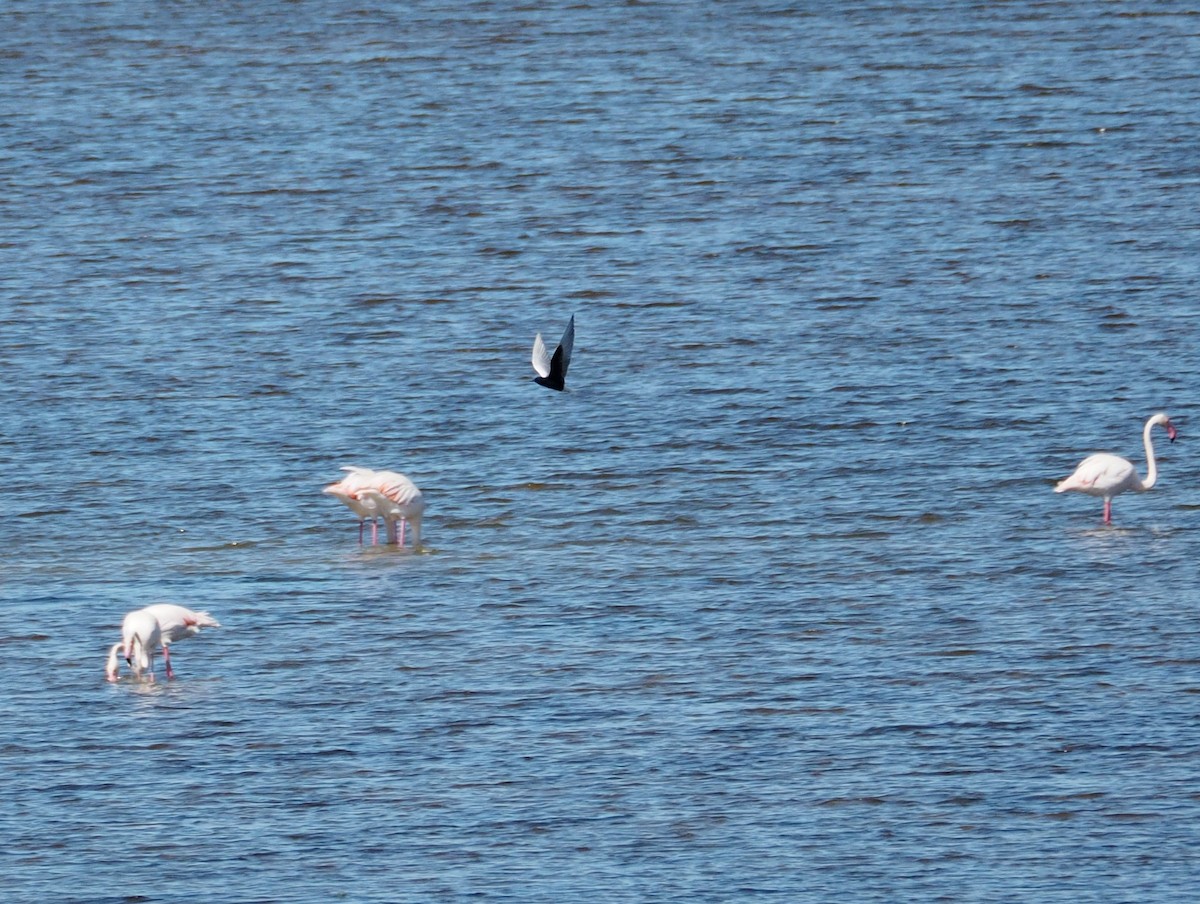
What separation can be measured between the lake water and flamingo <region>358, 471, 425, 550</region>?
285 mm

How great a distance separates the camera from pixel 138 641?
13.5m

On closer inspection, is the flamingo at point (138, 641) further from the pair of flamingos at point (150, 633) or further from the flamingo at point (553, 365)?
the flamingo at point (553, 365)

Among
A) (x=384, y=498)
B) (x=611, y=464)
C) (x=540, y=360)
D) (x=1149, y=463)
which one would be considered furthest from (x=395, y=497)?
(x=1149, y=463)

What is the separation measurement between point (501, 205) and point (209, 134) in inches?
211

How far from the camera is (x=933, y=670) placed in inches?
535

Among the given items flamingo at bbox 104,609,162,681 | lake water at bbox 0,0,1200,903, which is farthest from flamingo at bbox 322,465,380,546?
flamingo at bbox 104,609,162,681

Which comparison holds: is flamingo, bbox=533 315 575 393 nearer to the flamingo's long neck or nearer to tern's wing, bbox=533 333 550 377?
tern's wing, bbox=533 333 550 377

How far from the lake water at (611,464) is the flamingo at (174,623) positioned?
0.23 metres

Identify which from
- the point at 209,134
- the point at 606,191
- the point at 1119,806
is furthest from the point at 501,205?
the point at 1119,806

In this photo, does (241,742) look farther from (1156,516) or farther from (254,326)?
(254,326)

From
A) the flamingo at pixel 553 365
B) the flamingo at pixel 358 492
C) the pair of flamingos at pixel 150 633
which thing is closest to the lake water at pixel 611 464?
the pair of flamingos at pixel 150 633

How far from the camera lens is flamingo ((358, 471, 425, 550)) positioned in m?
16.1

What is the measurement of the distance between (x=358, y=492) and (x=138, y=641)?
2959 mm

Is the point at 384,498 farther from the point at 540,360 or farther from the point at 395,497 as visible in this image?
the point at 540,360
